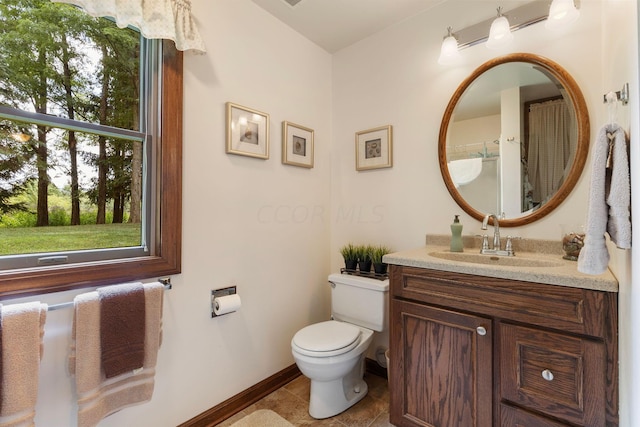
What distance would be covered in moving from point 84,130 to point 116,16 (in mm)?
514

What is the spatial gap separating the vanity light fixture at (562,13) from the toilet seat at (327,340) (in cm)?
193

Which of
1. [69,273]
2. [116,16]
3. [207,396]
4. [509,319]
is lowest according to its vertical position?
[207,396]

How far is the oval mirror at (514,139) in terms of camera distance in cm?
145

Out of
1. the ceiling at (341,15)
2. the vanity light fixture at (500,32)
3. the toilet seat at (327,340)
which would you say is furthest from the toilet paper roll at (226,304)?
the vanity light fixture at (500,32)

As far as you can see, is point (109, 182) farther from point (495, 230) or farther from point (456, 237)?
point (495, 230)

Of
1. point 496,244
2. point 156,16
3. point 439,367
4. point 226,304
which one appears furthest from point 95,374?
point 496,244

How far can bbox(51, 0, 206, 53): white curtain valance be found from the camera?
1.19 metres

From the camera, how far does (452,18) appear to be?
1772 mm

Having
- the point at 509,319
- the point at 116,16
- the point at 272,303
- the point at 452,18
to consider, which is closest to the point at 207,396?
the point at 272,303

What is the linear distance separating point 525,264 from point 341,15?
6.30 feet

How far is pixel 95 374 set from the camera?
1133 millimetres

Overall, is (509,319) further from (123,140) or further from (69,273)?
(123,140)

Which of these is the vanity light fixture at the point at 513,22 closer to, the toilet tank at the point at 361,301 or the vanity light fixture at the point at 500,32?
the vanity light fixture at the point at 500,32

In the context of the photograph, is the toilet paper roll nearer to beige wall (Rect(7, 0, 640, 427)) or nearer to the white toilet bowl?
beige wall (Rect(7, 0, 640, 427))
